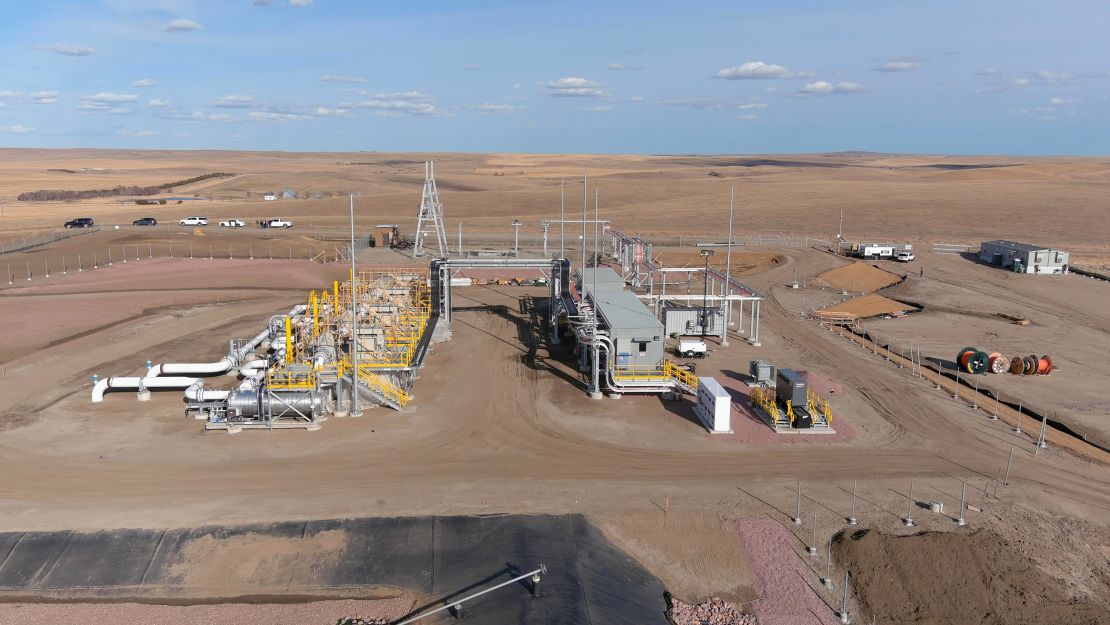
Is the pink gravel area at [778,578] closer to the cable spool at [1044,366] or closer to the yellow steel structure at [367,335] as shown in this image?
the yellow steel structure at [367,335]

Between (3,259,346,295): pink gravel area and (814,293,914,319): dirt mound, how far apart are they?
118 feet

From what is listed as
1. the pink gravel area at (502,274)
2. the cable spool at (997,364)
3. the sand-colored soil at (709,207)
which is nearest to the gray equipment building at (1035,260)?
the sand-colored soil at (709,207)

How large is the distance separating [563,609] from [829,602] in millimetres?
6347

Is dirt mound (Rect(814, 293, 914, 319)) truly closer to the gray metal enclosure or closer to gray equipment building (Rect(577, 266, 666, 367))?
the gray metal enclosure

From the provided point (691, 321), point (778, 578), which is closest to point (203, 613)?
point (778, 578)

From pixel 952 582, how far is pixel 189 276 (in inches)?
2150

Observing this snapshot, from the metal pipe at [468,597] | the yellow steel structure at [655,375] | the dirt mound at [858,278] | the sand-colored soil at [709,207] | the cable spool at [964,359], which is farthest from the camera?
the sand-colored soil at [709,207]

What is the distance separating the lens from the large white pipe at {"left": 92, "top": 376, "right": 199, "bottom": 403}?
29.8 meters

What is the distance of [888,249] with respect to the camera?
68.6 meters

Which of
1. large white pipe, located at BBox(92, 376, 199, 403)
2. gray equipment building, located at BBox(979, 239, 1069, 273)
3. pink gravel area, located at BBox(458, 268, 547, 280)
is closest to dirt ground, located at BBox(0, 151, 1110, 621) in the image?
large white pipe, located at BBox(92, 376, 199, 403)

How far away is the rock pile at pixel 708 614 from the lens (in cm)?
1691

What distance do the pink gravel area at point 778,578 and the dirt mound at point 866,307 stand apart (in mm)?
29611

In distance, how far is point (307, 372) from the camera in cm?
2823

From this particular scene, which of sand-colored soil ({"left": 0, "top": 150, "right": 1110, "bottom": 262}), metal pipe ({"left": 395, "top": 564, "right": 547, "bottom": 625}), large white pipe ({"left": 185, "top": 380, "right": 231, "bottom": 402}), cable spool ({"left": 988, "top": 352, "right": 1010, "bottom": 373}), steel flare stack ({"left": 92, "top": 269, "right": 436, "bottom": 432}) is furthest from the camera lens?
sand-colored soil ({"left": 0, "top": 150, "right": 1110, "bottom": 262})
